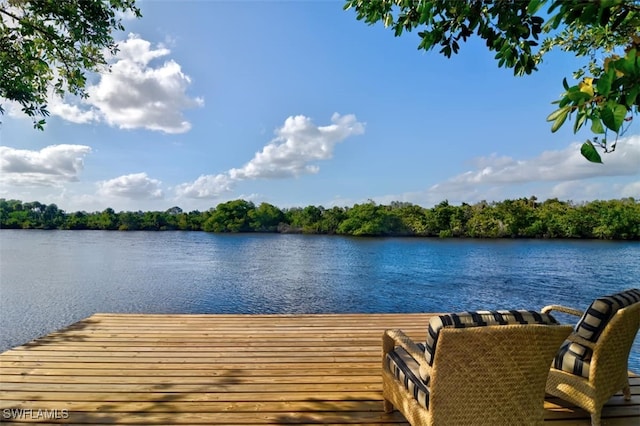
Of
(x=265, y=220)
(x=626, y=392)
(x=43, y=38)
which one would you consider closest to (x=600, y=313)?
(x=626, y=392)

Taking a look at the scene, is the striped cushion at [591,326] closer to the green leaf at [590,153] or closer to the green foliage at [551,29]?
the green foliage at [551,29]

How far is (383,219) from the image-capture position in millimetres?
36500

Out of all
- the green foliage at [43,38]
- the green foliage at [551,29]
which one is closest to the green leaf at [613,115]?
the green foliage at [551,29]

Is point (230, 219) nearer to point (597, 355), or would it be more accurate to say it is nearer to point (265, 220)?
point (265, 220)

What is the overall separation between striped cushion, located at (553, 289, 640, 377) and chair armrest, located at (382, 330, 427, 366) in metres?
0.97

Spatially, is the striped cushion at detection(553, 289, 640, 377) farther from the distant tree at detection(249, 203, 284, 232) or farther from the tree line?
the distant tree at detection(249, 203, 284, 232)

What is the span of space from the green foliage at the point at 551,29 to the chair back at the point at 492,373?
100 cm

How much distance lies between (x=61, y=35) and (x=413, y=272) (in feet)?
43.0

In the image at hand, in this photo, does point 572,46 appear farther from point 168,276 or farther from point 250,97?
point 168,276

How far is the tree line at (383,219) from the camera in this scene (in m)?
32.1

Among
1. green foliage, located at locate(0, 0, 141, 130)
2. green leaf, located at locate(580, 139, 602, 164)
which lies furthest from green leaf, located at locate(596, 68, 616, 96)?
green foliage, located at locate(0, 0, 141, 130)

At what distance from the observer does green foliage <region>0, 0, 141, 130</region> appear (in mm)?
3818

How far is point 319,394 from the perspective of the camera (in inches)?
91.8

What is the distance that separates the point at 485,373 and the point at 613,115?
1.28 meters
